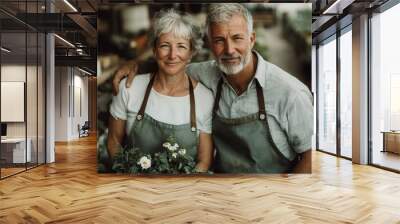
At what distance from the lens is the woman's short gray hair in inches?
267

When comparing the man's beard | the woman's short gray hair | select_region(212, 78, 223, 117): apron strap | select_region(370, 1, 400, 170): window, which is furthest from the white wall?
select_region(370, 1, 400, 170): window

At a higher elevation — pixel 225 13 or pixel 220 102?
pixel 225 13

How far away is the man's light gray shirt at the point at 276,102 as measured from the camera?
664 cm

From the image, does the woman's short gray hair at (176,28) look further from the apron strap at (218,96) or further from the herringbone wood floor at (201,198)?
the herringbone wood floor at (201,198)

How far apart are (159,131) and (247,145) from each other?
1.50 meters

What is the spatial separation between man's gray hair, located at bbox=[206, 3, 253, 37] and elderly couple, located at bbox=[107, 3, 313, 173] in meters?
0.02

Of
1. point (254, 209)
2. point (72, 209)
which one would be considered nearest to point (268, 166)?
point (254, 209)

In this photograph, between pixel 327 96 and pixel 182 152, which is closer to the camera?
pixel 182 152

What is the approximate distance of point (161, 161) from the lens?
679 centimetres

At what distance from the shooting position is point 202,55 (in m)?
6.79

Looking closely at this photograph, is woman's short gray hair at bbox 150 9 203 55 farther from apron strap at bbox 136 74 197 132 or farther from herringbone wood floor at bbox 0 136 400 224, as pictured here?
herringbone wood floor at bbox 0 136 400 224

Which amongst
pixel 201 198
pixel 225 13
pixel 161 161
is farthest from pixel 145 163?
pixel 225 13

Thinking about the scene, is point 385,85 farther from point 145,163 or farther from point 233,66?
point 145,163

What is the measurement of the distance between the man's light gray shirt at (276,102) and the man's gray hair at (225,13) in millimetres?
633
